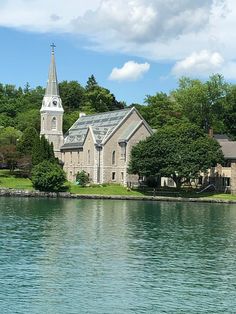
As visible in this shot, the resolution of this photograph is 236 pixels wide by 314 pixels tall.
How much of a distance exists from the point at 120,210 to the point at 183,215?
7001 mm

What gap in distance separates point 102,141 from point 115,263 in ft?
194

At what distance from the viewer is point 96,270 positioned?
29.6m

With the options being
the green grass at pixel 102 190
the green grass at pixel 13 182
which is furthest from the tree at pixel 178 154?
the green grass at pixel 13 182

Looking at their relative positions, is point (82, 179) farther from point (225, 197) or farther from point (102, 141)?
point (225, 197)

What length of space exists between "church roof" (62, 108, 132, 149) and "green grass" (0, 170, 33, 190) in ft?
40.2

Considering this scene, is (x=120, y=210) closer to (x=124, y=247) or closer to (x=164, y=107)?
(x=124, y=247)

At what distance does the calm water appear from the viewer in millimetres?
23875

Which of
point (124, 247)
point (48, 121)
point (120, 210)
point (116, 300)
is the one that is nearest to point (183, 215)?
point (120, 210)

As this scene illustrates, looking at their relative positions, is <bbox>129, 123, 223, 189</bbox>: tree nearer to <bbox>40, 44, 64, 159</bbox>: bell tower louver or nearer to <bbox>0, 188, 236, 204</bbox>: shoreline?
<bbox>0, 188, 236, 204</bbox>: shoreline

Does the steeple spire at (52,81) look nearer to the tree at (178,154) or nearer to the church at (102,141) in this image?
the church at (102,141)

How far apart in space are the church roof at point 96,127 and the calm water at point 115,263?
35477 mm

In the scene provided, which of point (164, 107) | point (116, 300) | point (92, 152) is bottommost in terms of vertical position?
point (116, 300)

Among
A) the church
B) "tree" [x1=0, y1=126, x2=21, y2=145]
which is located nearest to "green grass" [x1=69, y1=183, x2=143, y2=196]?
the church

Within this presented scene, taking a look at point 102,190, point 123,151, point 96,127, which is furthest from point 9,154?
point 123,151
